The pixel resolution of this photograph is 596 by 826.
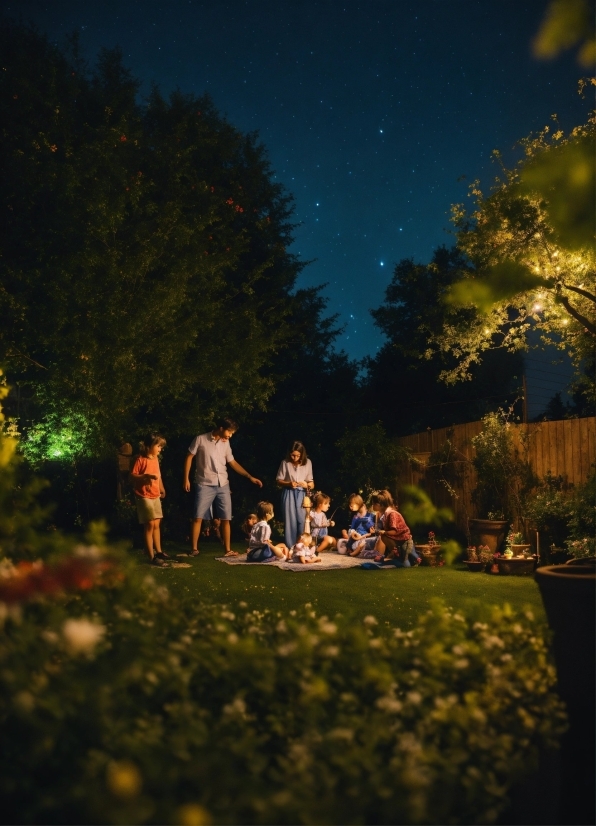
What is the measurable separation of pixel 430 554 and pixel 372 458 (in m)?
3.99

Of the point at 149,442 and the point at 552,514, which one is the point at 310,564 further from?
the point at 552,514

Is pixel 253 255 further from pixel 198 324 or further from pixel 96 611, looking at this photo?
pixel 96 611

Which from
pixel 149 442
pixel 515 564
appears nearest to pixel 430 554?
pixel 515 564

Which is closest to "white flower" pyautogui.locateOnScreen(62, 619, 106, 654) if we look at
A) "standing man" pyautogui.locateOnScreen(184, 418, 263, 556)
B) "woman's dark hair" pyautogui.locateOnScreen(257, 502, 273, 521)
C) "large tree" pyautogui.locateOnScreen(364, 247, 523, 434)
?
"standing man" pyautogui.locateOnScreen(184, 418, 263, 556)

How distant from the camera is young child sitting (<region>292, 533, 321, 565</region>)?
10.1 metres

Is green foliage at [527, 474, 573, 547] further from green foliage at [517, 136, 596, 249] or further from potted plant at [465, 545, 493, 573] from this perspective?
green foliage at [517, 136, 596, 249]

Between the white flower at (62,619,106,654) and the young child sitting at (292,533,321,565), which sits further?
the young child sitting at (292,533,321,565)

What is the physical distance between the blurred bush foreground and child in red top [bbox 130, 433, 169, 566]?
6.39 m

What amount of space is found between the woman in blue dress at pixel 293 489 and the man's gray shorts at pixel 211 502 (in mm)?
922

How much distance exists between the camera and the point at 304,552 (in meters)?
10.2

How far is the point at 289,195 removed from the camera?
1778 cm

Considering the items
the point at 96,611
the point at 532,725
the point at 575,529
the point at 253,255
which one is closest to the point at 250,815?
the point at 532,725

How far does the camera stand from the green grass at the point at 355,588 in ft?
21.4

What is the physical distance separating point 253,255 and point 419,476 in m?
7.21
